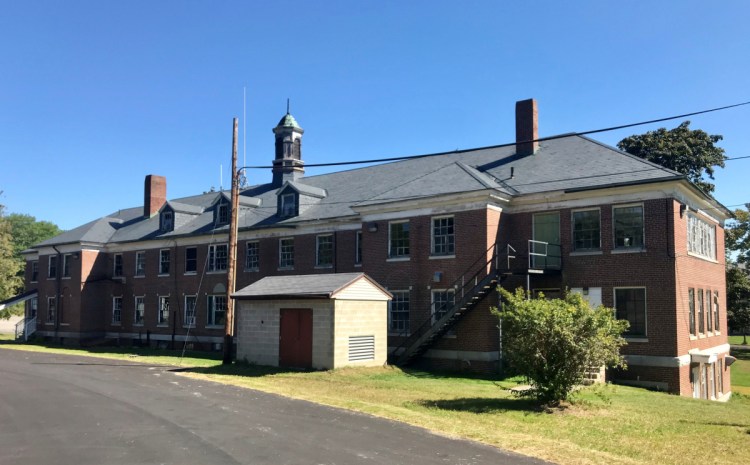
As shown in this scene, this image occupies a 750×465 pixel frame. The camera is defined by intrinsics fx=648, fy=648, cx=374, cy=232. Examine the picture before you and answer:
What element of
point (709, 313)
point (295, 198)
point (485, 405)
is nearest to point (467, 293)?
point (485, 405)

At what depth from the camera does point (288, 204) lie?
116ft

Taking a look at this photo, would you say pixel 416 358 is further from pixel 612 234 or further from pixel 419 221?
pixel 612 234

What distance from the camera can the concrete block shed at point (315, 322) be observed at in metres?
23.0

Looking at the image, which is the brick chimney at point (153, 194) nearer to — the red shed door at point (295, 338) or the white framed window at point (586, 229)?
the red shed door at point (295, 338)

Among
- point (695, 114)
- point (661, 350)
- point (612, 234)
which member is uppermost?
point (695, 114)

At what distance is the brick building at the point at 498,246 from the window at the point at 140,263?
5278 mm

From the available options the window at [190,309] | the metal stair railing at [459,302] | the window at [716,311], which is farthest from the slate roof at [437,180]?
the window at [716,311]

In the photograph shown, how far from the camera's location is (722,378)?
2877 cm

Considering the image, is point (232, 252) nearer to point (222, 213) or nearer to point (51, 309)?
point (222, 213)

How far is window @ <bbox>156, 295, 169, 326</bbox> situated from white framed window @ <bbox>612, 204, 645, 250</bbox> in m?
27.7

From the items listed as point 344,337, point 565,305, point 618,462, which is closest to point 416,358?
point 344,337

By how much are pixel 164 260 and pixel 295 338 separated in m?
20.2

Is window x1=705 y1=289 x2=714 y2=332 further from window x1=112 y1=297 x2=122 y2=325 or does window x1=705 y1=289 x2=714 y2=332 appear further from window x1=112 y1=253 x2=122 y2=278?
window x1=112 y1=253 x2=122 y2=278

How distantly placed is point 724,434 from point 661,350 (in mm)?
10335
